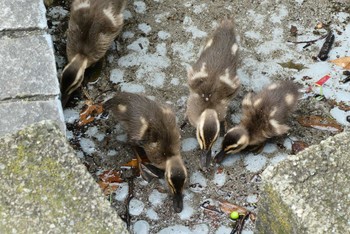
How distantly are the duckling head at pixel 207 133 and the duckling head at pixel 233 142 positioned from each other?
58 millimetres

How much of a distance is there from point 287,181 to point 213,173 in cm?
115

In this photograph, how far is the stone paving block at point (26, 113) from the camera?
11.7ft

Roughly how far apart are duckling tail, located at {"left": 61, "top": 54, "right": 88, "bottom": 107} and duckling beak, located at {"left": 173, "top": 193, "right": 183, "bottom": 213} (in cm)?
88

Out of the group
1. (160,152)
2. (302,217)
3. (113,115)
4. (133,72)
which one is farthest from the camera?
(133,72)

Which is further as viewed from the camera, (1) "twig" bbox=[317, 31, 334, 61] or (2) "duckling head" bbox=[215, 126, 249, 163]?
(1) "twig" bbox=[317, 31, 334, 61]

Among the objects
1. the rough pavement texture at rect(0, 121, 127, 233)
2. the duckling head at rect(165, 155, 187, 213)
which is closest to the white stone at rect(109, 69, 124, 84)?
the duckling head at rect(165, 155, 187, 213)

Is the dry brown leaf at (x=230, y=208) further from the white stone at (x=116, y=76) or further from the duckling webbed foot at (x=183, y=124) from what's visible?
the white stone at (x=116, y=76)

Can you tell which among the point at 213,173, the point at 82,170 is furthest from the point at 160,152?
the point at 82,170

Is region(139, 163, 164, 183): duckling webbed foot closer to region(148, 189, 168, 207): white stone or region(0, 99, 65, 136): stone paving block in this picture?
region(148, 189, 168, 207): white stone

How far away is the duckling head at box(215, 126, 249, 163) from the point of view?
3859 mm

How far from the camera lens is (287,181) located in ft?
9.14

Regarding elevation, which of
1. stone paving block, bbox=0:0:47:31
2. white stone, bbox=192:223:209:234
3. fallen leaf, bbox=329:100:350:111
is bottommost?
white stone, bbox=192:223:209:234

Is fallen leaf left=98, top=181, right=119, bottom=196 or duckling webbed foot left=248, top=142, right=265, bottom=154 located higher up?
duckling webbed foot left=248, top=142, right=265, bottom=154

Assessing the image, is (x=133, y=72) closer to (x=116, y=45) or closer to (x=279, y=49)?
(x=116, y=45)
